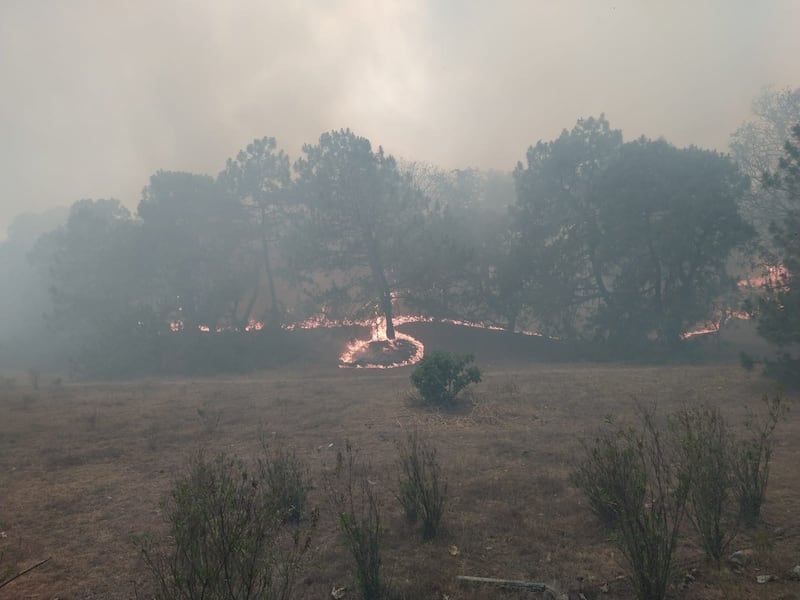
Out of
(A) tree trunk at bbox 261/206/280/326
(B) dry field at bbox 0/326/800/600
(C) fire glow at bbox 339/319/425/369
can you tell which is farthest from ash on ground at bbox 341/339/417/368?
(B) dry field at bbox 0/326/800/600

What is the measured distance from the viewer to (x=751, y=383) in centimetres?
1556

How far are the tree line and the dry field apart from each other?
A: 36.3 ft

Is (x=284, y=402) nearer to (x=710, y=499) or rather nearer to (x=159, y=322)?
(x=710, y=499)

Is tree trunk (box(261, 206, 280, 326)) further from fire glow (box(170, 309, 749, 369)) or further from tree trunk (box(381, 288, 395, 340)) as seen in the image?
tree trunk (box(381, 288, 395, 340))

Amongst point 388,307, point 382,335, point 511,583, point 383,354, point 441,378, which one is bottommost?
point 511,583

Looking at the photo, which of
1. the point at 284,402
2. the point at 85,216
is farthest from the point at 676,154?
the point at 85,216

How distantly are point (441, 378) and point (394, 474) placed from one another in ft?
20.5

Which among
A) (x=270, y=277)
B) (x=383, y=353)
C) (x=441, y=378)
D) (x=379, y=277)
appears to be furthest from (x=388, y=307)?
(x=441, y=378)

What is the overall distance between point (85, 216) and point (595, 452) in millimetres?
48371

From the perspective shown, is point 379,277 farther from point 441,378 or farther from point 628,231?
point 441,378

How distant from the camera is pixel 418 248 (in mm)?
31344

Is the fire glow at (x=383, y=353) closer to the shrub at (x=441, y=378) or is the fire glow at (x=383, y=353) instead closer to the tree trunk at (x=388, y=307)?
the tree trunk at (x=388, y=307)

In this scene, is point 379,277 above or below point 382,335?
above

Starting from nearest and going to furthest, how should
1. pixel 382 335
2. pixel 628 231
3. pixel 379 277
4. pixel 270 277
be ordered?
pixel 628 231 → pixel 379 277 → pixel 382 335 → pixel 270 277
